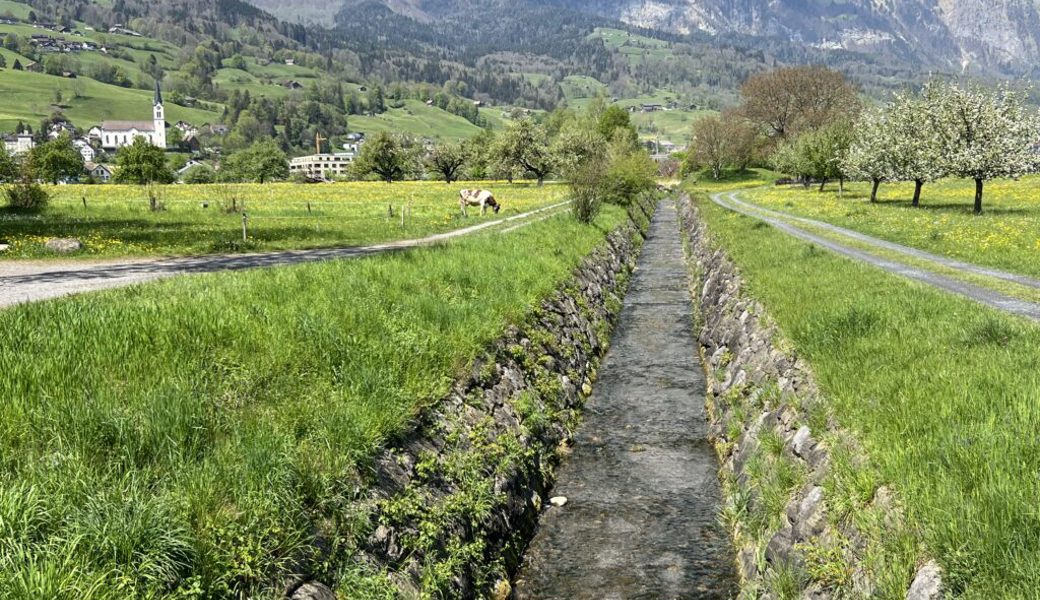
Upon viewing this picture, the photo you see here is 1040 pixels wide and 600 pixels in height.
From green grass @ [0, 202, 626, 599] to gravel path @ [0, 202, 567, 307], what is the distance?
4606 mm

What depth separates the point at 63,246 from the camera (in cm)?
2309

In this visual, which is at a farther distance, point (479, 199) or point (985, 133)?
point (479, 199)

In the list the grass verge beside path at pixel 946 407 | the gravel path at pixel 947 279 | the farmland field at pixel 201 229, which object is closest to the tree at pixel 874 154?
the gravel path at pixel 947 279

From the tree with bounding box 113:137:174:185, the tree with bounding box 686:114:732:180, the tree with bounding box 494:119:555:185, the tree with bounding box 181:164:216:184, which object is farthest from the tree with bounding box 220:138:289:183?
the tree with bounding box 686:114:732:180

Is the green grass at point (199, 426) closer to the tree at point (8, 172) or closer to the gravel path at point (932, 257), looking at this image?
the gravel path at point (932, 257)

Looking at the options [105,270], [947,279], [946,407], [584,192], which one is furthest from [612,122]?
[946,407]

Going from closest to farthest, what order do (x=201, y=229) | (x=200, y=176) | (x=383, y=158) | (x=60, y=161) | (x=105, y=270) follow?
(x=105, y=270)
(x=201, y=229)
(x=60, y=161)
(x=383, y=158)
(x=200, y=176)

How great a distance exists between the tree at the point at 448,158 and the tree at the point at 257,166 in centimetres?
3935

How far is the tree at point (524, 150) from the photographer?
4026 inches

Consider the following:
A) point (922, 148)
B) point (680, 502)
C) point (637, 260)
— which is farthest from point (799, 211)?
point (680, 502)

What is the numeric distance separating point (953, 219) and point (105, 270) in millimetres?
47149

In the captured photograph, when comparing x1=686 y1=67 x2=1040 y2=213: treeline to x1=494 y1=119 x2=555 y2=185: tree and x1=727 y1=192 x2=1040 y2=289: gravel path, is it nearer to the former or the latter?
x1=727 y1=192 x2=1040 y2=289: gravel path

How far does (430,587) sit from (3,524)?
13.8 ft

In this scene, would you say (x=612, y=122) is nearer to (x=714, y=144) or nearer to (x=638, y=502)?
(x=714, y=144)
